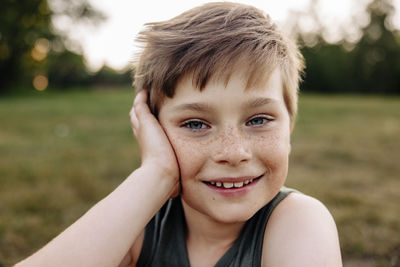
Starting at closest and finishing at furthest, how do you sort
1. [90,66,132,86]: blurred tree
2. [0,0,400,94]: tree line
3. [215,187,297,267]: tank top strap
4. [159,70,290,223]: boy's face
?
[159,70,290,223]: boy's face < [215,187,297,267]: tank top strap < [0,0,400,94]: tree line < [90,66,132,86]: blurred tree

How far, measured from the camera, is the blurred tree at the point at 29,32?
2467 cm

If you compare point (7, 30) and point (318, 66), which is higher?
point (7, 30)

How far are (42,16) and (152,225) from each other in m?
28.8

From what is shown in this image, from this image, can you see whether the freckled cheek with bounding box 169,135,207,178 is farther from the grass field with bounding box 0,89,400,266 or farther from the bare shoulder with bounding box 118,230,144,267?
the grass field with bounding box 0,89,400,266

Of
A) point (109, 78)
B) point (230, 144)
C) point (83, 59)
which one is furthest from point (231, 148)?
point (109, 78)

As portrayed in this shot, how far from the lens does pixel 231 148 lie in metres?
1.46

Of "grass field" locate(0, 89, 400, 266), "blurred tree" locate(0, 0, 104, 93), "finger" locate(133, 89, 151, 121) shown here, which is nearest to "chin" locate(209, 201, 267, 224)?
"finger" locate(133, 89, 151, 121)

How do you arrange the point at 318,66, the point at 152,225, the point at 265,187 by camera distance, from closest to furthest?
the point at 265,187
the point at 152,225
the point at 318,66

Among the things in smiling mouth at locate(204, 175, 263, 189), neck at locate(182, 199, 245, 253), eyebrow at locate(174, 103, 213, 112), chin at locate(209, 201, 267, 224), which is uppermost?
eyebrow at locate(174, 103, 213, 112)

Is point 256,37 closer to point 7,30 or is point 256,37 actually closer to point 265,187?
point 265,187

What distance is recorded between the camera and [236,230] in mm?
1719

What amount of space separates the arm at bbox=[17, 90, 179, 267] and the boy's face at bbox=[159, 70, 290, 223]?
0.28 ft

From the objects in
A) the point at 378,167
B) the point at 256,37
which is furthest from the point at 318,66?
the point at 256,37

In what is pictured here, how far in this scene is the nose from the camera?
1461mm
